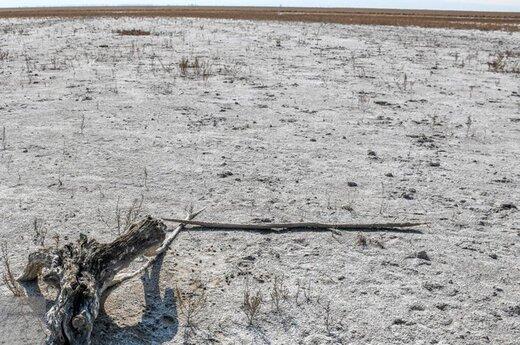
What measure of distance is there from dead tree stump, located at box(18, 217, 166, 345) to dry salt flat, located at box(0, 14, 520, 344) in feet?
1.01

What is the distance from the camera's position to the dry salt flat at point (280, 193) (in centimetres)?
390

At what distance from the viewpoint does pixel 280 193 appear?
20.1 ft

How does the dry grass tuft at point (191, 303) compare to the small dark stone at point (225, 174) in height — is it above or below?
below

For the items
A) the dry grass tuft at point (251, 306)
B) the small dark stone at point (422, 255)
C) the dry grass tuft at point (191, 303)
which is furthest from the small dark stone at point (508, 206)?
the dry grass tuft at point (191, 303)

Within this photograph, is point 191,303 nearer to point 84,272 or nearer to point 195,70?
point 84,272

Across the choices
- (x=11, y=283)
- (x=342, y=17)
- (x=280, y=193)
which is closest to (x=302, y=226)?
(x=280, y=193)

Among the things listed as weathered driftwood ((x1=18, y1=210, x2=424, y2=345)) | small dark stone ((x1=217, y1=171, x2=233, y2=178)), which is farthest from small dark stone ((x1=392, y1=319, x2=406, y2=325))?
small dark stone ((x1=217, y1=171, x2=233, y2=178))

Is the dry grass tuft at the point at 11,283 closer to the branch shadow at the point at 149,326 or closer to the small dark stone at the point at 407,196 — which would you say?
the branch shadow at the point at 149,326

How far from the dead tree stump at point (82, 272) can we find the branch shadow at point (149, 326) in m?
0.19

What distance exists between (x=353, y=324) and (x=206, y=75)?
30.9ft

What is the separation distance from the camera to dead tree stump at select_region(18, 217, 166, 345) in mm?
3193

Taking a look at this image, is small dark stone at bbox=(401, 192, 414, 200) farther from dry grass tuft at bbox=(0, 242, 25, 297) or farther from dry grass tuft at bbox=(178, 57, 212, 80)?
dry grass tuft at bbox=(178, 57, 212, 80)

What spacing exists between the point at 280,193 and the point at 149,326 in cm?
271

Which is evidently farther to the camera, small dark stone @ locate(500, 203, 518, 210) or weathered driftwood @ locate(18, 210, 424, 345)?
small dark stone @ locate(500, 203, 518, 210)
